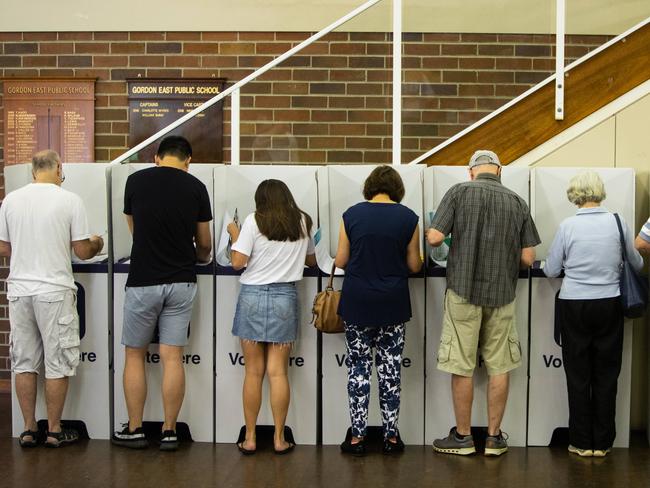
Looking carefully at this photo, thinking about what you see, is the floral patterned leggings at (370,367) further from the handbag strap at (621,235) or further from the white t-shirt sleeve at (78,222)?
the white t-shirt sleeve at (78,222)

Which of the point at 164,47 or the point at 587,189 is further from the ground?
the point at 164,47

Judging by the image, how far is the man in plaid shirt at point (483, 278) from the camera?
403cm

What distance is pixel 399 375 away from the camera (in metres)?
4.10

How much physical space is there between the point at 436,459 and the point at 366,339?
0.72 metres

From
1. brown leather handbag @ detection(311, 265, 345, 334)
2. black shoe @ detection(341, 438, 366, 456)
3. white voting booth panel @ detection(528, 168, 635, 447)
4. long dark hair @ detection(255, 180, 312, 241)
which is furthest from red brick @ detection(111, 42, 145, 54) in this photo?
black shoe @ detection(341, 438, 366, 456)

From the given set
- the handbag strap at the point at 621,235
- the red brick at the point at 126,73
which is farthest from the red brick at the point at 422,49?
the red brick at the point at 126,73

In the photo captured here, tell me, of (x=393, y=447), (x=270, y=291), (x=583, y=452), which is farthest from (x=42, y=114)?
(x=583, y=452)

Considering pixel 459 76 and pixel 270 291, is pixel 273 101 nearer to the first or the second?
pixel 459 76

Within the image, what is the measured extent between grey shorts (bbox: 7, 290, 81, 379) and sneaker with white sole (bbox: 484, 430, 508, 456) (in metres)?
2.17

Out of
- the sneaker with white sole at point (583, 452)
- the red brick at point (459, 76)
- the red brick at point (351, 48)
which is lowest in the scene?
the sneaker with white sole at point (583, 452)

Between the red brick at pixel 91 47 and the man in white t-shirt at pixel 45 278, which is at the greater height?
the red brick at pixel 91 47

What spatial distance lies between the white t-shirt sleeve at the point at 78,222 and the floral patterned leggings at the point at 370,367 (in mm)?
1431

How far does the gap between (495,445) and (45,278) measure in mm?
2446

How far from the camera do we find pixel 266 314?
4.07 metres
